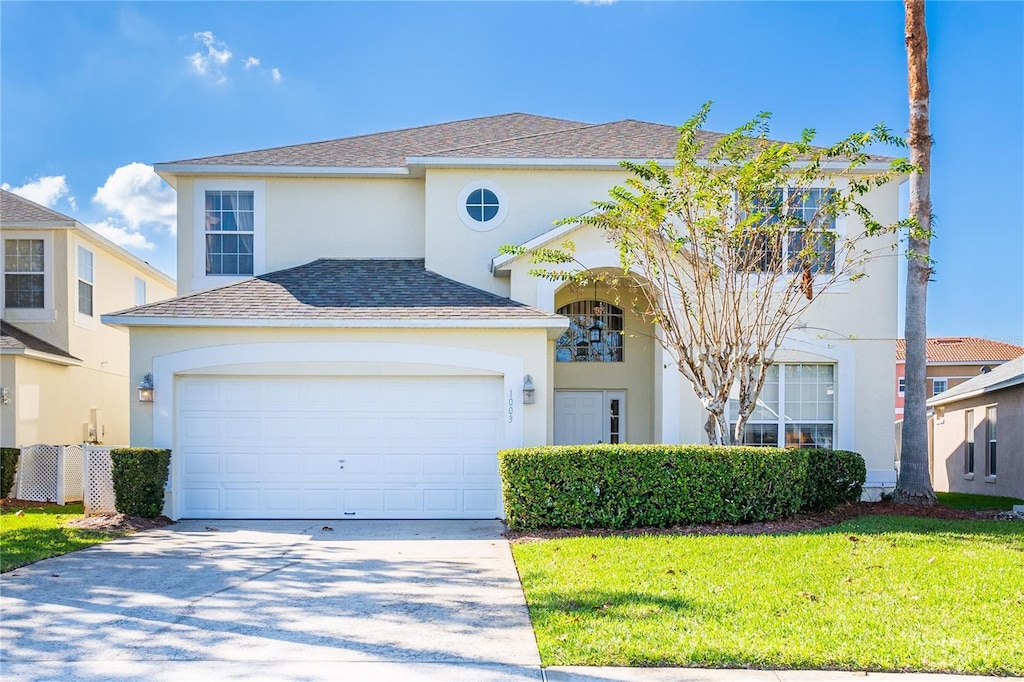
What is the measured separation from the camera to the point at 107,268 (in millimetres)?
20594

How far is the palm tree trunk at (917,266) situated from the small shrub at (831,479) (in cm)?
114

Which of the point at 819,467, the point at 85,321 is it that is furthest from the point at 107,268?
the point at 819,467

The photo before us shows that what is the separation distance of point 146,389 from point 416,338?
418cm

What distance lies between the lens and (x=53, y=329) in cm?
1825

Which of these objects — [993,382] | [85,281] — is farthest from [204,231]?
[993,382]

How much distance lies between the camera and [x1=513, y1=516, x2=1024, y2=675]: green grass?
593cm

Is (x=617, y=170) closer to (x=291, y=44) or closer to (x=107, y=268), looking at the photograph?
(x=291, y=44)

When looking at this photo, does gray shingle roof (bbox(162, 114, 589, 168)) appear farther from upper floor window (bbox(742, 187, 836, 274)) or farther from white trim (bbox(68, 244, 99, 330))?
upper floor window (bbox(742, 187, 836, 274))

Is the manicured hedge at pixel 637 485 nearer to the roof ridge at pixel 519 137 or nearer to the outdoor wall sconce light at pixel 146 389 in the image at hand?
the outdoor wall sconce light at pixel 146 389

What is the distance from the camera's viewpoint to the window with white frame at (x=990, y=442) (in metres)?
21.0

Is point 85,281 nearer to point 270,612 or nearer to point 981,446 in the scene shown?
point 270,612

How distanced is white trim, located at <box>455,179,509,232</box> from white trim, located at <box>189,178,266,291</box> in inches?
153

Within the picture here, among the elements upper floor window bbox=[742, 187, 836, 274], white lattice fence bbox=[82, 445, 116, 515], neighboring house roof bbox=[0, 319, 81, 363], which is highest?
upper floor window bbox=[742, 187, 836, 274]

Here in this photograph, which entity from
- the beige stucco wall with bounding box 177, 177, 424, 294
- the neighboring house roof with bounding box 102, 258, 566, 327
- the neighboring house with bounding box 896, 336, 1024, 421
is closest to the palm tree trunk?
the neighboring house roof with bounding box 102, 258, 566, 327
